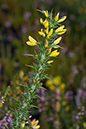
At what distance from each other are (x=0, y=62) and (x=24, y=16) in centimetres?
136

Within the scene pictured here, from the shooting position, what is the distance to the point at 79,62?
3.22 m

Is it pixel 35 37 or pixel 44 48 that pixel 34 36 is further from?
pixel 44 48

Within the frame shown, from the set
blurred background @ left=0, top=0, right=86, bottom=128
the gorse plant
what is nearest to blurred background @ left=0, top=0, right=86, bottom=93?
blurred background @ left=0, top=0, right=86, bottom=128

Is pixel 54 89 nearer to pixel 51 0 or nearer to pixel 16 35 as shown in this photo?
pixel 16 35

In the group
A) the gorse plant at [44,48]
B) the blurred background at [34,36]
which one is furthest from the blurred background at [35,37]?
the gorse plant at [44,48]

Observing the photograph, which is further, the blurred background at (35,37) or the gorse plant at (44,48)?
the blurred background at (35,37)

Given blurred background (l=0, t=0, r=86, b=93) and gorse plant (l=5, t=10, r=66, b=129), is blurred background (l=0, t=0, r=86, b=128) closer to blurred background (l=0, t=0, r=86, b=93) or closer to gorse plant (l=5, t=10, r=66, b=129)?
blurred background (l=0, t=0, r=86, b=93)

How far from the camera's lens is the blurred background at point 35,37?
285cm

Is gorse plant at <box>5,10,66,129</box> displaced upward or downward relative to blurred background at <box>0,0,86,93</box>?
upward

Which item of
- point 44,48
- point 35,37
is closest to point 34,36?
point 35,37

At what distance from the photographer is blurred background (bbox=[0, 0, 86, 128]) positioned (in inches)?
112

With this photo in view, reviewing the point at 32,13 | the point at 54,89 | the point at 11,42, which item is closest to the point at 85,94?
the point at 54,89

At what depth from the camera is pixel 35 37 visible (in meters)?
3.07

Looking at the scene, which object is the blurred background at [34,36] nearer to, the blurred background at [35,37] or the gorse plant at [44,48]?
the blurred background at [35,37]
